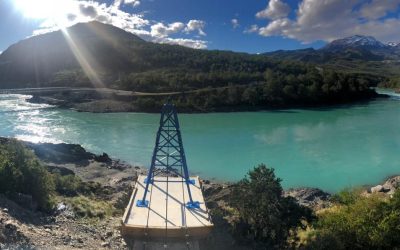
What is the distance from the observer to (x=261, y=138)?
55500 millimetres

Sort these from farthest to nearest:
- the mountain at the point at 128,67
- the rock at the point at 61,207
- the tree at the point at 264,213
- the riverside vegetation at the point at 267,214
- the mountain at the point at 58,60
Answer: the mountain at the point at 58,60
the mountain at the point at 128,67
the rock at the point at 61,207
the tree at the point at 264,213
the riverside vegetation at the point at 267,214

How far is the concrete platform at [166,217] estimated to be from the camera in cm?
1391

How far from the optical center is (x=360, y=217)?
49.0 ft

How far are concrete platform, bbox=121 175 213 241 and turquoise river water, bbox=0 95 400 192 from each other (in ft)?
54.9

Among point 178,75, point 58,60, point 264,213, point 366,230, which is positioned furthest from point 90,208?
point 58,60

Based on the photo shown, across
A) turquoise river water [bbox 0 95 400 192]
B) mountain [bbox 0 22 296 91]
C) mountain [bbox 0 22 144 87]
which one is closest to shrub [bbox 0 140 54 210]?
turquoise river water [bbox 0 95 400 192]

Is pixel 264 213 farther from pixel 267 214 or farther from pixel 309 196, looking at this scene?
pixel 309 196

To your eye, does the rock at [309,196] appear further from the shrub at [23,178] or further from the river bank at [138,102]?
the river bank at [138,102]

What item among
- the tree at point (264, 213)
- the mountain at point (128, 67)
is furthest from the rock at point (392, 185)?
the mountain at point (128, 67)

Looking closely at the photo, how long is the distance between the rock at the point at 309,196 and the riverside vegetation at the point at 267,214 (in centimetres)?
405

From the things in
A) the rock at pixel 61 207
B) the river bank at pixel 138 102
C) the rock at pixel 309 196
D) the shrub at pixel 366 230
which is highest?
the river bank at pixel 138 102

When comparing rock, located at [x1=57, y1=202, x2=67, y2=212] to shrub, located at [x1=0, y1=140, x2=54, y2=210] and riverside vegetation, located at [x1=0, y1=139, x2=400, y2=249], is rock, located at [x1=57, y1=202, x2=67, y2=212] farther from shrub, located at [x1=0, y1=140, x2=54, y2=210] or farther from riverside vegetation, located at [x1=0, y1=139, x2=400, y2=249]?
shrub, located at [x1=0, y1=140, x2=54, y2=210]

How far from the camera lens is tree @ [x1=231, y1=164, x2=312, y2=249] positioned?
16438mm

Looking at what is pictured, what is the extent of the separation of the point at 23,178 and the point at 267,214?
1090 centimetres
